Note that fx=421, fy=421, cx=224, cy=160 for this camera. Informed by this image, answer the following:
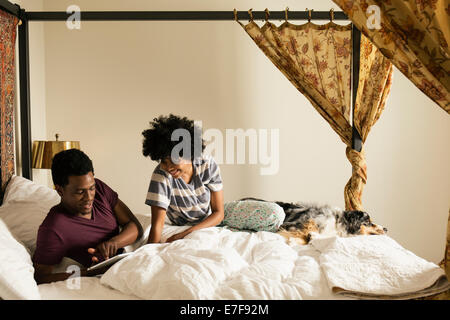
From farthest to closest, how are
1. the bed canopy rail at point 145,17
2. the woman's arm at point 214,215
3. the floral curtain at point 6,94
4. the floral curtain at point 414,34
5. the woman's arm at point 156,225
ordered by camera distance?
the bed canopy rail at point 145,17
the floral curtain at point 6,94
the woman's arm at point 214,215
the woman's arm at point 156,225
the floral curtain at point 414,34

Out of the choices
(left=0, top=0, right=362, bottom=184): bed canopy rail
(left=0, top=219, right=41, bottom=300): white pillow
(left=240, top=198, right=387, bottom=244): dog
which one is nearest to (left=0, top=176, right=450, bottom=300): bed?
(left=0, top=219, right=41, bottom=300): white pillow

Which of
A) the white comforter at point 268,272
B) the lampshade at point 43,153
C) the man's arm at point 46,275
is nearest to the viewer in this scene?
the white comforter at point 268,272

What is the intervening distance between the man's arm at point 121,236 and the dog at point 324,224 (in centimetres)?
75

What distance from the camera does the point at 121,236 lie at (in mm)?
1887

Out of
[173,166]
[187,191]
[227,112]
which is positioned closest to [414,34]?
[173,166]

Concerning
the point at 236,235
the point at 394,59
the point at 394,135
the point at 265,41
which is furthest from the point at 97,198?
the point at 394,135

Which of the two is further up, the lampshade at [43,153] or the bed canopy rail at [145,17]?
the bed canopy rail at [145,17]

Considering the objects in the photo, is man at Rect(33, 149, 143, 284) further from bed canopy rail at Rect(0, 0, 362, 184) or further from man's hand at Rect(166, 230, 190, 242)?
bed canopy rail at Rect(0, 0, 362, 184)

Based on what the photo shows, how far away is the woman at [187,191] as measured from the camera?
2.07 m

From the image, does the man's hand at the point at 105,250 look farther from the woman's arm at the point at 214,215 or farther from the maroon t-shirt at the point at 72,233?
the woman's arm at the point at 214,215

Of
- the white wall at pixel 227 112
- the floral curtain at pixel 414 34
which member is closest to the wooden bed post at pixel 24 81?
the white wall at pixel 227 112

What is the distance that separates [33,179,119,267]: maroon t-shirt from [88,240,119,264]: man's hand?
0.03 meters

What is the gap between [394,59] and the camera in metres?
1.35

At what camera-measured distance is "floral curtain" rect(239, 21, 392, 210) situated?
2.93 metres
